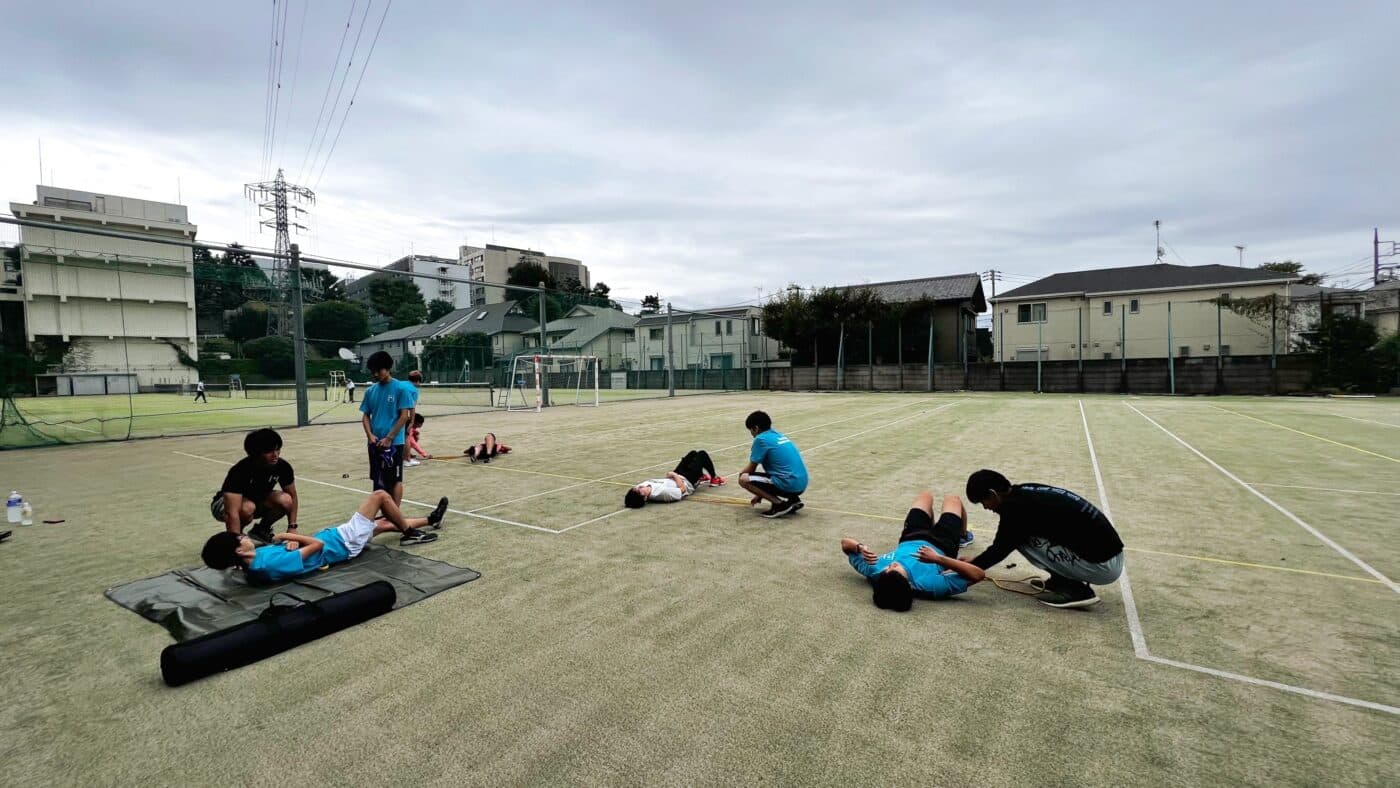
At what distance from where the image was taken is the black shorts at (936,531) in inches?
186

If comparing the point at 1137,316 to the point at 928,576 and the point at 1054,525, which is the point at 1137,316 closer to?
the point at 1054,525

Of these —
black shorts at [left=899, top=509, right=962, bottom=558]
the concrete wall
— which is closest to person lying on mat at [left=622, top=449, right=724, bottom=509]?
black shorts at [left=899, top=509, right=962, bottom=558]

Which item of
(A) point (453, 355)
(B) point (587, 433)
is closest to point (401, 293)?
(A) point (453, 355)

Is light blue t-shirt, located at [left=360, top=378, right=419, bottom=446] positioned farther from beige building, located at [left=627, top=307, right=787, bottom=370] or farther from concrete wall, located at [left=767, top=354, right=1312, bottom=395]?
concrete wall, located at [left=767, top=354, right=1312, bottom=395]

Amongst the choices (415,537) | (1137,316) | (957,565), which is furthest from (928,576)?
(1137,316)

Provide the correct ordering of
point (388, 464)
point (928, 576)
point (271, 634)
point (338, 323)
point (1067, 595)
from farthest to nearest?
point (338, 323) < point (388, 464) < point (928, 576) < point (1067, 595) < point (271, 634)

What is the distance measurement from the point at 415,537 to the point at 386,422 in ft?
5.00

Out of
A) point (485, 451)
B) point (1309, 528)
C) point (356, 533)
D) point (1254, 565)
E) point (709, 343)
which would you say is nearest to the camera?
point (1254, 565)

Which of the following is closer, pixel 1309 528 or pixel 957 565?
pixel 957 565

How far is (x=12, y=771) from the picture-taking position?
2.68 metres

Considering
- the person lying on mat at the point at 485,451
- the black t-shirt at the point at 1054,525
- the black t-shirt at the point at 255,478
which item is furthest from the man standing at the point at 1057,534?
the person lying on mat at the point at 485,451

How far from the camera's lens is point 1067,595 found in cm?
430

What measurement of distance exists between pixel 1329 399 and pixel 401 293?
87.9 metres

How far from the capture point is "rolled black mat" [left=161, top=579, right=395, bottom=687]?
3369 millimetres
